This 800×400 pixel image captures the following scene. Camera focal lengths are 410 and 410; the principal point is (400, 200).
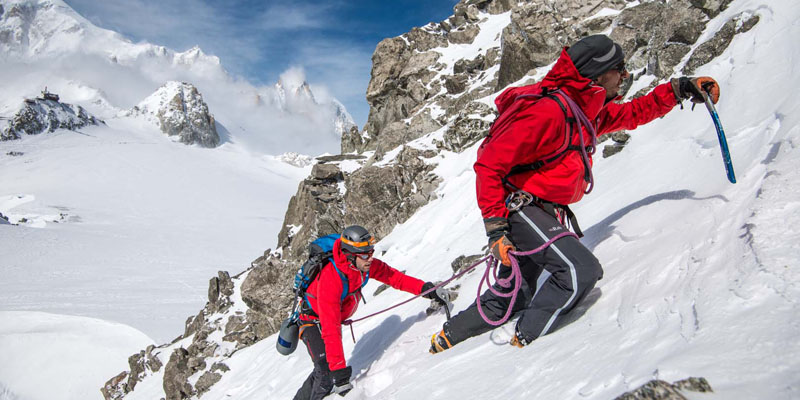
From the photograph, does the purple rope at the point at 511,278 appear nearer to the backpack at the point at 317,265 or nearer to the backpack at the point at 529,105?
the backpack at the point at 529,105

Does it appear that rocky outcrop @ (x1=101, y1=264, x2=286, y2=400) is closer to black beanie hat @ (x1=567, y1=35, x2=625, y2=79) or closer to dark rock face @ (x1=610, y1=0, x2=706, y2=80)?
dark rock face @ (x1=610, y1=0, x2=706, y2=80)

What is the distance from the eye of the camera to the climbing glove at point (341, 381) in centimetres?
444

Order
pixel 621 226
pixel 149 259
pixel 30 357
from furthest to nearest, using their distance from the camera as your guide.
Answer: pixel 149 259, pixel 30 357, pixel 621 226

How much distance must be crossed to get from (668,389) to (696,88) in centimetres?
303

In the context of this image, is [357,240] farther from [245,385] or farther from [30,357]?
[30,357]

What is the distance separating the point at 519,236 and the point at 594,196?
414cm

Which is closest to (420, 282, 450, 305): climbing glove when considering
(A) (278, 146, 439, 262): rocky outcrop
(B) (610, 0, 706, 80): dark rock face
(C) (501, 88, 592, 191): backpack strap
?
(C) (501, 88, 592, 191): backpack strap

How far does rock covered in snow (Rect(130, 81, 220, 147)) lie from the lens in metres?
133

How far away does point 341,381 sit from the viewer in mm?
4496

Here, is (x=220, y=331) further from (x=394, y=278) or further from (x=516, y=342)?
(x=516, y=342)

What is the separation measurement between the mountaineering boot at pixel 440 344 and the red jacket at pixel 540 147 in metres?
1.47

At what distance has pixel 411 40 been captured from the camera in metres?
34.1

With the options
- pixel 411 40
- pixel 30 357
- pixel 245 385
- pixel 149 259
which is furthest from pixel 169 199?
pixel 245 385

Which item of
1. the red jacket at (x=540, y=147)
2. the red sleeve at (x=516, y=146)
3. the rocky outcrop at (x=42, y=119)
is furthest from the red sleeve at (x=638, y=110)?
the rocky outcrop at (x=42, y=119)
